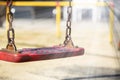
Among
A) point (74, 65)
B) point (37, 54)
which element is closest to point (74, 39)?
point (74, 65)

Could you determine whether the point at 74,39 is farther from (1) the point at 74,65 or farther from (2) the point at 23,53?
(2) the point at 23,53

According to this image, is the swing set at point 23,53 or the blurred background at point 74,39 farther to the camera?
the blurred background at point 74,39


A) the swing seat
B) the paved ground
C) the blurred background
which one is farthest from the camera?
the blurred background

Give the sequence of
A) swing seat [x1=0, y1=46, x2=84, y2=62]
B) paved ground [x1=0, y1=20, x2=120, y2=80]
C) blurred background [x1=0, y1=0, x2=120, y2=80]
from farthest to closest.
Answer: blurred background [x1=0, y1=0, x2=120, y2=80], paved ground [x1=0, y1=20, x2=120, y2=80], swing seat [x1=0, y1=46, x2=84, y2=62]

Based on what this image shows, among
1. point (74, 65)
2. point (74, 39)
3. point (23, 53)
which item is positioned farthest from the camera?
point (74, 39)

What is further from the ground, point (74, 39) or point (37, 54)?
point (37, 54)

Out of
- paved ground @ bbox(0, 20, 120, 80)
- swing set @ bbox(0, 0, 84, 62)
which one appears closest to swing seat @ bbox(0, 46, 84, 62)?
swing set @ bbox(0, 0, 84, 62)

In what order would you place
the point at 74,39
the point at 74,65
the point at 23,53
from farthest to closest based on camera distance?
the point at 74,39 → the point at 74,65 → the point at 23,53

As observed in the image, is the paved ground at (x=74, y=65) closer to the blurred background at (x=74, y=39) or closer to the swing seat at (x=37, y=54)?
the blurred background at (x=74, y=39)

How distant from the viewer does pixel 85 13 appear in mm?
11320

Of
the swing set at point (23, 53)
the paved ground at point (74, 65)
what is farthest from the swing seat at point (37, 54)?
the paved ground at point (74, 65)

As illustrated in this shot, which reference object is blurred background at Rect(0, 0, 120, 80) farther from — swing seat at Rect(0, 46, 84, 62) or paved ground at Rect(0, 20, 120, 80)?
swing seat at Rect(0, 46, 84, 62)

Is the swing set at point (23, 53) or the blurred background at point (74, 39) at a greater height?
the swing set at point (23, 53)

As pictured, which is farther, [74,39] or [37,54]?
[74,39]
